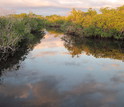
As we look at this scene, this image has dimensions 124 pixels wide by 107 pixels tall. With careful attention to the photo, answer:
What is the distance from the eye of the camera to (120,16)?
42.9 m

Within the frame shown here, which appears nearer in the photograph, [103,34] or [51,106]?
[51,106]

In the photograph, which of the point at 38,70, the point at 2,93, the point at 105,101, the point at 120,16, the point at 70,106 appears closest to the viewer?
the point at 70,106

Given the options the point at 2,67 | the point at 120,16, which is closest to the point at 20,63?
the point at 2,67

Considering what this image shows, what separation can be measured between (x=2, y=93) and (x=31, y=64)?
8580 millimetres

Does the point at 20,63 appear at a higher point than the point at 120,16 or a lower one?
lower

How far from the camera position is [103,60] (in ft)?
77.9

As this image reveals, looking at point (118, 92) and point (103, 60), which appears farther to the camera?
point (103, 60)

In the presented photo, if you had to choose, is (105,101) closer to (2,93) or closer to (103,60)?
(2,93)

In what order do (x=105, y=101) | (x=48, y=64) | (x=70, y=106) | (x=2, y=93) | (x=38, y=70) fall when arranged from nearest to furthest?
(x=70, y=106), (x=105, y=101), (x=2, y=93), (x=38, y=70), (x=48, y=64)

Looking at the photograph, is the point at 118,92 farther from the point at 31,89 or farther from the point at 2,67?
the point at 2,67

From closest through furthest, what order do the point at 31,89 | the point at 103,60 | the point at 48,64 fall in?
1. the point at 31,89
2. the point at 48,64
3. the point at 103,60

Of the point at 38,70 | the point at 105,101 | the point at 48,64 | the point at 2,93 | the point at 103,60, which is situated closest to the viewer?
the point at 105,101

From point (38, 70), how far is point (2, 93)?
20.7ft

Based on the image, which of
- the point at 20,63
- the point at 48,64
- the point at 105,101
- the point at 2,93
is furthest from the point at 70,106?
the point at 20,63
